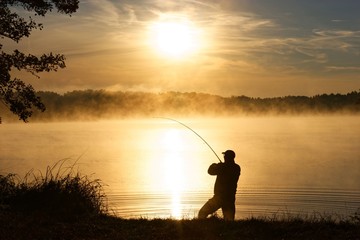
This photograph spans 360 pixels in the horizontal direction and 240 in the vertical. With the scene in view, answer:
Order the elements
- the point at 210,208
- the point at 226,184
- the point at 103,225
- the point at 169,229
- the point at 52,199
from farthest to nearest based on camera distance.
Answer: the point at 226,184, the point at 210,208, the point at 52,199, the point at 103,225, the point at 169,229

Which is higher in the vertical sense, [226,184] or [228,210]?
[226,184]

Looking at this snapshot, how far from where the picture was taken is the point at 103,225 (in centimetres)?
1223

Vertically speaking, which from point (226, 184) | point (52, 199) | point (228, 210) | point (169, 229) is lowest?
point (169, 229)

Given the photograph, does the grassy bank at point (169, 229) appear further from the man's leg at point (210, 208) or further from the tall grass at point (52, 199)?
the man's leg at point (210, 208)

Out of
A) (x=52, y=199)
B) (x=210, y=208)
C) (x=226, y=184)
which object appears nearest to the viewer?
(x=52, y=199)

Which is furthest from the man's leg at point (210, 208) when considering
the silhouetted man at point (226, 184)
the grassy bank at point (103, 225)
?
the grassy bank at point (103, 225)

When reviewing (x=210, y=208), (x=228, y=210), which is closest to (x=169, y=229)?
(x=210, y=208)

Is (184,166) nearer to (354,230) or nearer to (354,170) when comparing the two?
(354,170)

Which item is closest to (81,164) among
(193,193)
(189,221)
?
(193,193)

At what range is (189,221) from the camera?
40.5 ft

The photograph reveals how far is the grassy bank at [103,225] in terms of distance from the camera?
11.1 m

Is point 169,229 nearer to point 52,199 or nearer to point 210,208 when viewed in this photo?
point 210,208

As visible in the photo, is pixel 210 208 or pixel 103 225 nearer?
pixel 103 225

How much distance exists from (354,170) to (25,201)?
2907 cm
